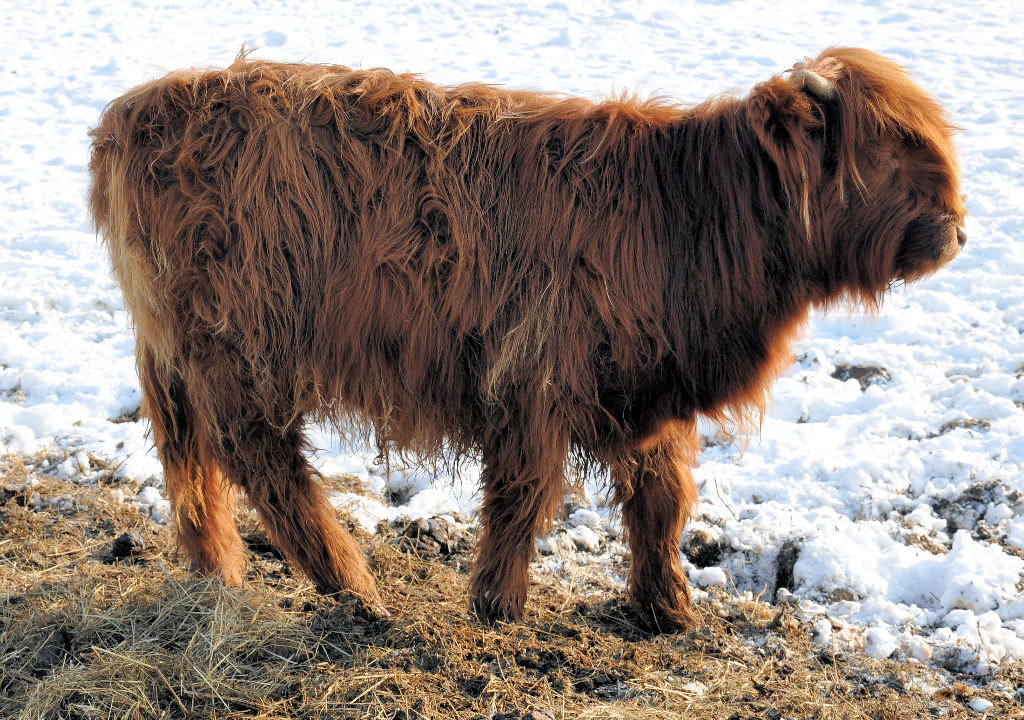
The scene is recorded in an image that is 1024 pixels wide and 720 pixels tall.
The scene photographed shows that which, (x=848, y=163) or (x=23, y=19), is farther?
(x=23, y=19)

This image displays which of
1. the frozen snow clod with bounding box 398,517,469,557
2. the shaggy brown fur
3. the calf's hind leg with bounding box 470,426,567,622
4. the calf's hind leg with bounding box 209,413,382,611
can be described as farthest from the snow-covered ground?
the calf's hind leg with bounding box 470,426,567,622

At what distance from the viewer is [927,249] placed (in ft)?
9.85

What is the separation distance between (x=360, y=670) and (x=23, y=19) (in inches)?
438

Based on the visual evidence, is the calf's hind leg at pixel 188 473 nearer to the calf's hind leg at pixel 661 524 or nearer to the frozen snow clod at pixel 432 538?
the frozen snow clod at pixel 432 538

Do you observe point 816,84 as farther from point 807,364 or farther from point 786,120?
point 807,364

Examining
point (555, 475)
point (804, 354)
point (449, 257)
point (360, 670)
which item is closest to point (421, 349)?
point (449, 257)

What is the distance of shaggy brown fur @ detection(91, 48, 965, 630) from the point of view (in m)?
3.04

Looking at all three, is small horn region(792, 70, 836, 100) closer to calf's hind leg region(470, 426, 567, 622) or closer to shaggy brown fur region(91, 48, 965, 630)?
shaggy brown fur region(91, 48, 965, 630)

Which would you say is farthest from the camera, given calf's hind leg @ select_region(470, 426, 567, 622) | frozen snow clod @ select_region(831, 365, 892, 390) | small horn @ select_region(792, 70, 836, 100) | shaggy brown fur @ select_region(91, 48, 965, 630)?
frozen snow clod @ select_region(831, 365, 892, 390)

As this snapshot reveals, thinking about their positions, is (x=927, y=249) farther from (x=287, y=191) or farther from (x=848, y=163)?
(x=287, y=191)

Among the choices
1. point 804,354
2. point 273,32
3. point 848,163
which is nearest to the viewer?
point 848,163

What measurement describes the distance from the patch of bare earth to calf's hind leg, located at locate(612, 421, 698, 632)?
11 cm

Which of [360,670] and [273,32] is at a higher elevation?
[273,32]

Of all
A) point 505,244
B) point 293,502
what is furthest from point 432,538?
point 505,244
